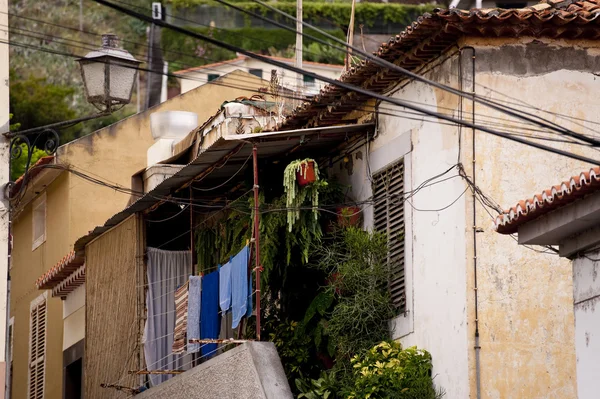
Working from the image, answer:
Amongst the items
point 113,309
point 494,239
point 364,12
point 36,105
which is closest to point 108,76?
point 494,239

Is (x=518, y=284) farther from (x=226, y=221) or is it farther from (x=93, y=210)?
(x=93, y=210)

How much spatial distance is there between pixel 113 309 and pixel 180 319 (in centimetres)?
248

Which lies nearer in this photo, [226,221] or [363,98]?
[363,98]

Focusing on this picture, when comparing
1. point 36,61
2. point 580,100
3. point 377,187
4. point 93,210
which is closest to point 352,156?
point 377,187

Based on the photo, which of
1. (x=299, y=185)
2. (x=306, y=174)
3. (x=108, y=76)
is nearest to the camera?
(x=108, y=76)

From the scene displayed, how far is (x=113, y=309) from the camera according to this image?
68.6ft

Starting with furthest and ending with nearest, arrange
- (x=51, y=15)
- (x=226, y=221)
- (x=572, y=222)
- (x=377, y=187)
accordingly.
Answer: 1. (x=51, y=15)
2. (x=226, y=221)
3. (x=377, y=187)
4. (x=572, y=222)

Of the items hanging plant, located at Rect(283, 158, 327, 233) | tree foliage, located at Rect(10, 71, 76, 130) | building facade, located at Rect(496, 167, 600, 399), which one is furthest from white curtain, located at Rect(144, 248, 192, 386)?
tree foliage, located at Rect(10, 71, 76, 130)

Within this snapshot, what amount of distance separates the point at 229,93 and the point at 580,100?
1462 cm

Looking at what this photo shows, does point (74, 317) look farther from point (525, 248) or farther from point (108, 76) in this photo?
point (525, 248)

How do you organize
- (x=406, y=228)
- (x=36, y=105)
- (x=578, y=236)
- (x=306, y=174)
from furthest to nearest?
(x=36, y=105)
(x=306, y=174)
(x=406, y=228)
(x=578, y=236)

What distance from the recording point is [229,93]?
2928cm

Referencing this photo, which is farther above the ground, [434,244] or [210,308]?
[434,244]

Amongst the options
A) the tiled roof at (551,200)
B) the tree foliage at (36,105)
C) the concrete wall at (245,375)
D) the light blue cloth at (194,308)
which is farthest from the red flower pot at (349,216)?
the tree foliage at (36,105)
